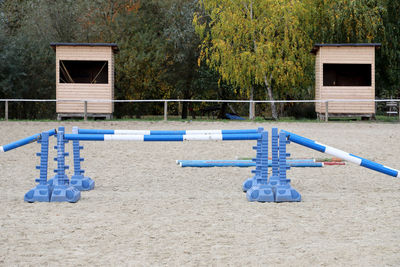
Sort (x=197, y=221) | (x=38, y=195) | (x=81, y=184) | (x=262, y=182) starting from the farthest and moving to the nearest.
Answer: (x=81, y=184) → (x=262, y=182) → (x=38, y=195) → (x=197, y=221)

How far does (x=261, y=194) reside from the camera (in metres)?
6.39

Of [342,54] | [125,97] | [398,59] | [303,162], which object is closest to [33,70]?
[125,97]

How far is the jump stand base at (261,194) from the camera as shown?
640 centimetres

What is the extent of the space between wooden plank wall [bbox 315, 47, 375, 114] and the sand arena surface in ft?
38.8

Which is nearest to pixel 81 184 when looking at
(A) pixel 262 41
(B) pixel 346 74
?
(A) pixel 262 41

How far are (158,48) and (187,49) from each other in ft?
4.75

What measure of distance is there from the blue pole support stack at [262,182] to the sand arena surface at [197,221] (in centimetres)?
14

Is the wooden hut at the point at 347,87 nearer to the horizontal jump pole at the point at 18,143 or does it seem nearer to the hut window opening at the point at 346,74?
the hut window opening at the point at 346,74

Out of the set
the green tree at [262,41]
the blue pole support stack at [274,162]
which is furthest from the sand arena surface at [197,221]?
the green tree at [262,41]

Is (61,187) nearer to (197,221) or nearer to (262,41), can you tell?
(197,221)

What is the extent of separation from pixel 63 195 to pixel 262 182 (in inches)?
91.6

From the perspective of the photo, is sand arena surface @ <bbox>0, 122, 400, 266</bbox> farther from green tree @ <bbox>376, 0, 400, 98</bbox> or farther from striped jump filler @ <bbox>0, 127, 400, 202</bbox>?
green tree @ <bbox>376, 0, 400, 98</bbox>

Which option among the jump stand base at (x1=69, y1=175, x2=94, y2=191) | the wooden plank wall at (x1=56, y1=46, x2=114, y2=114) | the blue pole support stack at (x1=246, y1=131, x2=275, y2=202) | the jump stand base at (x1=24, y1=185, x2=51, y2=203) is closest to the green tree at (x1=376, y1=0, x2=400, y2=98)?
the wooden plank wall at (x1=56, y1=46, x2=114, y2=114)

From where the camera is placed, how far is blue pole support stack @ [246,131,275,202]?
6.41 meters
